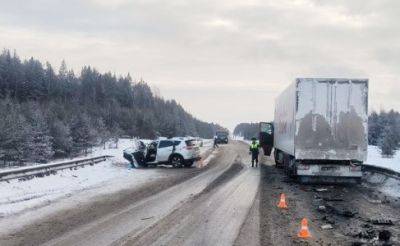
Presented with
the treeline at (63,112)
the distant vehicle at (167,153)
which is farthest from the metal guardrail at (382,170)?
the treeline at (63,112)

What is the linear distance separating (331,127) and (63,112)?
327 ft

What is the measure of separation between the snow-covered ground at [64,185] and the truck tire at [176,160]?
155 inches

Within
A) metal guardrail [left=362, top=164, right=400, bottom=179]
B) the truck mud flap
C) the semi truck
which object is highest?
the semi truck

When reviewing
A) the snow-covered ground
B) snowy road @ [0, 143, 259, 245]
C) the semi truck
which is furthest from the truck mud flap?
the snow-covered ground

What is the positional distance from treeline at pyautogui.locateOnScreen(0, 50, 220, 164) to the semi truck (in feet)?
191

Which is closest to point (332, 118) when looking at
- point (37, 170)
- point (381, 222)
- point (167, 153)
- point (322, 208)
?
point (322, 208)

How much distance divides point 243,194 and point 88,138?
Answer: 7466 centimetres

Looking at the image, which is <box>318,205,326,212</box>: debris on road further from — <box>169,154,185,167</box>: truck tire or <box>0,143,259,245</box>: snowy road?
<box>169,154,185,167</box>: truck tire

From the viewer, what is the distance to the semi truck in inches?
810

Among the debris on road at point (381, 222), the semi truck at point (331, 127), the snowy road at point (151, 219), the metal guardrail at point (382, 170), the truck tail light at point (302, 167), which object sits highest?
the semi truck at point (331, 127)

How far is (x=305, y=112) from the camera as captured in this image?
20.8 metres

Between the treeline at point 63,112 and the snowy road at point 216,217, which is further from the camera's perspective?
the treeline at point 63,112

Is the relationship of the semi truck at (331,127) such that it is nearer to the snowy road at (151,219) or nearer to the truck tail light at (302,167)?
the truck tail light at (302,167)

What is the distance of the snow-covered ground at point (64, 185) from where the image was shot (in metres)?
14.9
